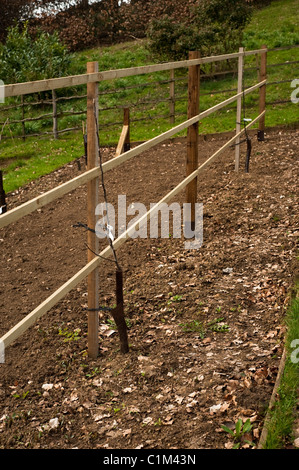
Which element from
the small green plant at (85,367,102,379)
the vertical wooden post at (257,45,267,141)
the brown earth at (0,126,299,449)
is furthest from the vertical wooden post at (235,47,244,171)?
the small green plant at (85,367,102,379)

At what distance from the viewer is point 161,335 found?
4.23 metres

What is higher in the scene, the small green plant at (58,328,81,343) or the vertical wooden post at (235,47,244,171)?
the vertical wooden post at (235,47,244,171)

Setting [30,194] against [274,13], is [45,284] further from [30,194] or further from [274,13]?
[274,13]

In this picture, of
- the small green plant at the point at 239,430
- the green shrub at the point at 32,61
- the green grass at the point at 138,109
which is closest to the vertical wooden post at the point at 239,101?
the green grass at the point at 138,109

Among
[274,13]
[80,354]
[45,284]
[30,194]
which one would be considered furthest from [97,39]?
[80,354]

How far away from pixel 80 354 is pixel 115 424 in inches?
38.4

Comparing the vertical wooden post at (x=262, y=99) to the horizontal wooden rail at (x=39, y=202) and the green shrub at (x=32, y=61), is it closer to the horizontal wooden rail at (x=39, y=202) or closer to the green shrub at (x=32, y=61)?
the horizontal wooden rail at (x=39, y=202)

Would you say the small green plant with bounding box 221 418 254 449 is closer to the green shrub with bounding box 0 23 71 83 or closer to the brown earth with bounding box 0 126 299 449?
the brown earth with bounding box 0 126 299 449

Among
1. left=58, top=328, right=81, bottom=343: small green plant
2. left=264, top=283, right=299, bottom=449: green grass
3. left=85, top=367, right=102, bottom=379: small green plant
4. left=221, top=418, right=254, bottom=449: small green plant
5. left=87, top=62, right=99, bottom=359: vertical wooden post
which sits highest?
left=87, top=62, right=99, bottom=359: vertical wooden post

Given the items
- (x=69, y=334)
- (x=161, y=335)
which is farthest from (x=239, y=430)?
(x=69, y=334)

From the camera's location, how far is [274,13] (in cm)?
2081

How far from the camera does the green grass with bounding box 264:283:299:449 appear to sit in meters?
2.77

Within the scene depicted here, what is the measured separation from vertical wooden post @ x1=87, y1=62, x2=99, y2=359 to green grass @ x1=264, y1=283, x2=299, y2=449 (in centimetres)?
142

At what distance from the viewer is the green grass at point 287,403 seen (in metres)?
2.77
